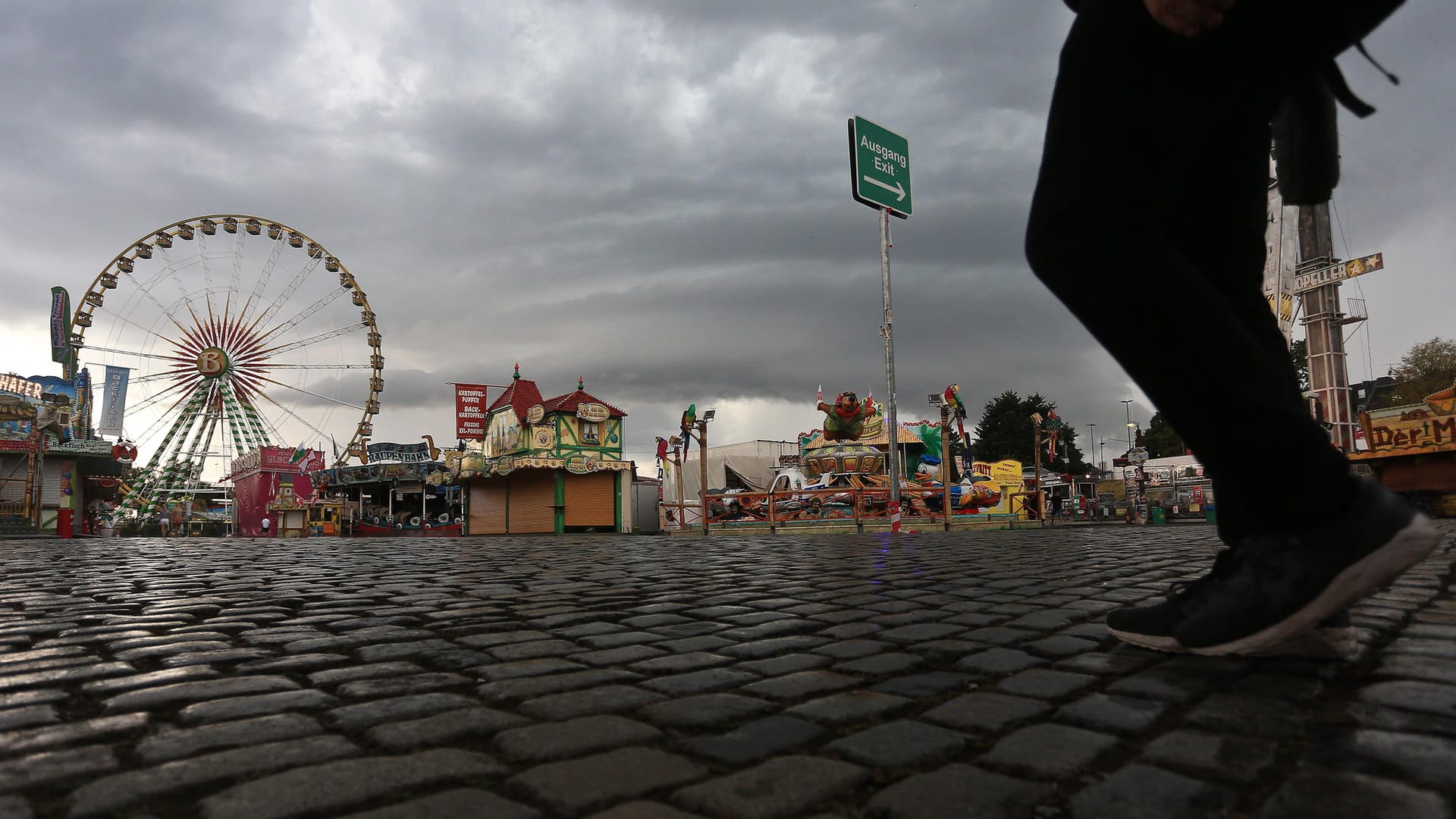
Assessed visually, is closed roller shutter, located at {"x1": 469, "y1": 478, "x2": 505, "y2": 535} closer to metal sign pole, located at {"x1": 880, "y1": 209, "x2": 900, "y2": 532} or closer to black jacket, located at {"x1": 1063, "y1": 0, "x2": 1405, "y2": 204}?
metal sign pole, located at {"x1": 880, "y1": 209, "x2": 900, "y2": 532}

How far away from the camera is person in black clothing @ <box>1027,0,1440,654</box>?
1589 mm

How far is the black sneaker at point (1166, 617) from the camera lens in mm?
1901

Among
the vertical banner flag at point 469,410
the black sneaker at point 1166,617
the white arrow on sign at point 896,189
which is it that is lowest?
the black sneaker at point 1166,617

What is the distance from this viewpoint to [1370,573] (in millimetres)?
1562

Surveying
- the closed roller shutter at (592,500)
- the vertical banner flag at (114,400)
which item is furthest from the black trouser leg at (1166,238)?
the vertical banner flag at (114,400)

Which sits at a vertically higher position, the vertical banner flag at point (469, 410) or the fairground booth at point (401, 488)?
the vertical banner flag at point (469, 410)

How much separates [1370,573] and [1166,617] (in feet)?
1.53

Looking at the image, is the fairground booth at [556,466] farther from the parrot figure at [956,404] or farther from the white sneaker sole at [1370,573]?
the white sneaker sole at [1370,573]

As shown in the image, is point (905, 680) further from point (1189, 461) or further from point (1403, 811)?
point (1189, 461)

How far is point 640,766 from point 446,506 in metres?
39.5

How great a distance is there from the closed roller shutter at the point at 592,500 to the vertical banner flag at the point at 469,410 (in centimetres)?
942

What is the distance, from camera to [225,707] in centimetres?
165

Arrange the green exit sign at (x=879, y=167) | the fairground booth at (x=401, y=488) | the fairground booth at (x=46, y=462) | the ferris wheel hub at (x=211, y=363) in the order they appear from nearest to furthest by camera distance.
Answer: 1. the green exit sign at (x=879, y=167)
2. the fairground booth at (x=46, y=462)
3. the ferris wheel hub at (x=211, y=363)
4. the fairground booth at (x=401, y=488)

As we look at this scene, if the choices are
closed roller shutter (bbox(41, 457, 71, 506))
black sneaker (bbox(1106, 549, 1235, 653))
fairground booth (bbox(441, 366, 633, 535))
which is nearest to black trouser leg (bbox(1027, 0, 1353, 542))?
black sneaker (bbox(1106, 549, 1235, 653))
